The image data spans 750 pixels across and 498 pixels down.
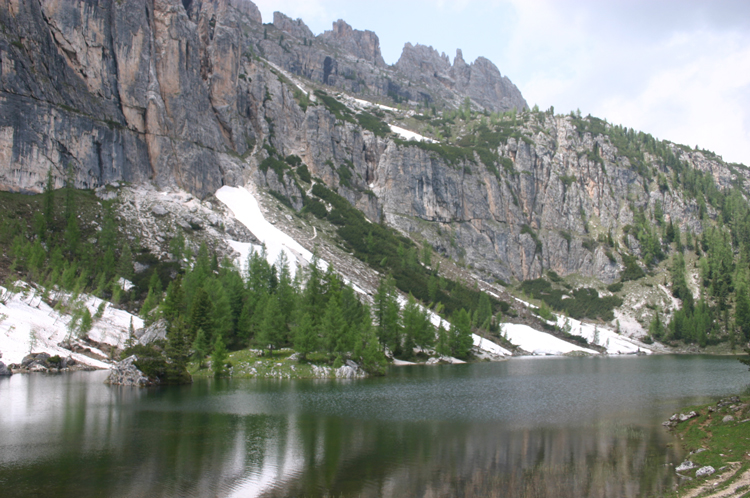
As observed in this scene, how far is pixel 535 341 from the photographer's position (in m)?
118

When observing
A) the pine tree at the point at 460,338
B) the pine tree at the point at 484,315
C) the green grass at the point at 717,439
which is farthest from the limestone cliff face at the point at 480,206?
the green grass at the point at 717,439

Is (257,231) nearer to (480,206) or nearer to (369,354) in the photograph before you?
(369,354)

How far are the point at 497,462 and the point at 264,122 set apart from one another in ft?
481

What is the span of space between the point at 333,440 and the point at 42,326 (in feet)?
181

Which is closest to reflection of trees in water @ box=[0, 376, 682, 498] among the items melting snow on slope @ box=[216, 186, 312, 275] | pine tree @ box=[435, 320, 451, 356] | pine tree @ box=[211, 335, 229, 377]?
pine tree @ box=[211, 335, 229, 377]

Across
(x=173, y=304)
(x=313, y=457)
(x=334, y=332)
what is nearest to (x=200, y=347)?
(x=173, y=304)

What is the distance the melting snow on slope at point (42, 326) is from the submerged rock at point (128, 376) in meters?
15.6

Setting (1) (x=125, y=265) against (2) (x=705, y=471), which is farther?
(1) (x=125, y=265)

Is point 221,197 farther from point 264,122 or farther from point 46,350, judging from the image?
point 46,350

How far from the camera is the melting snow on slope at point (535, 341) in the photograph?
115 meters

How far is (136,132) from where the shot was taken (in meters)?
117

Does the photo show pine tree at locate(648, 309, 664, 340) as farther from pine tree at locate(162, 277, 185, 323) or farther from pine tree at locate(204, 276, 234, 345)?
pine tree at locate(162, 277, 185, 323)

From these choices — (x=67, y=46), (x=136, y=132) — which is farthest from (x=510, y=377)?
(x=67, y=46)

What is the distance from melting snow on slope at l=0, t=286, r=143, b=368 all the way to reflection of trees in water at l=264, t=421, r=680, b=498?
4797 cm
